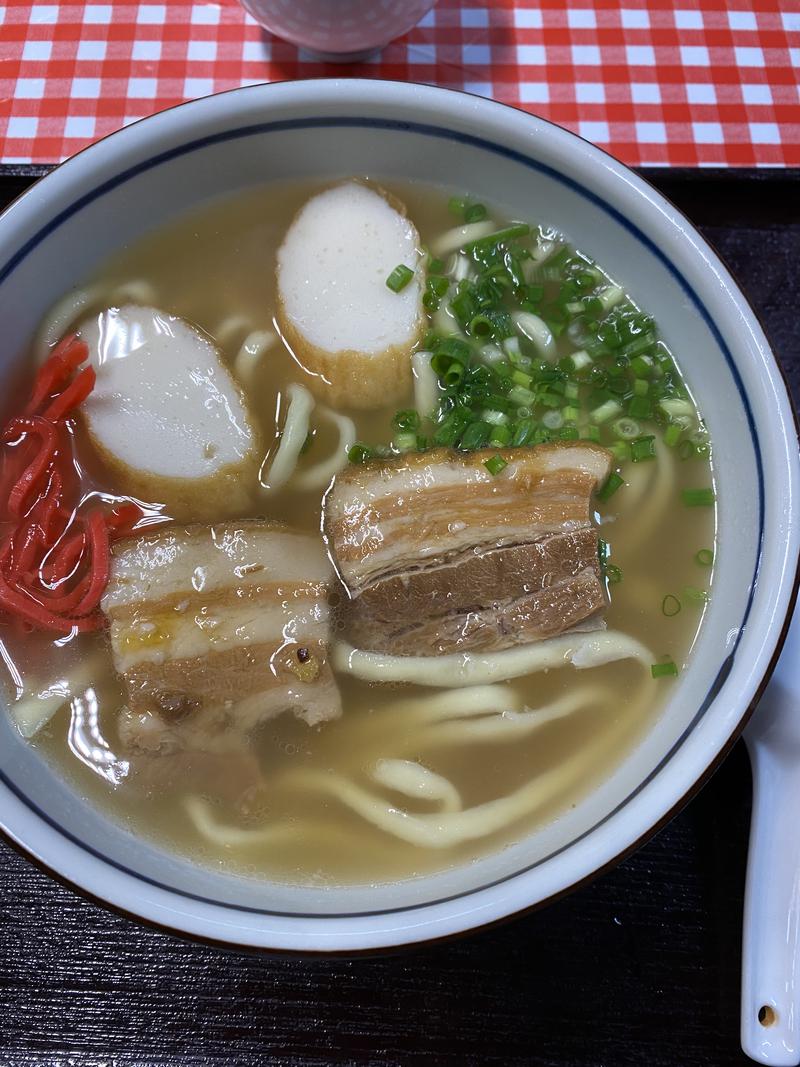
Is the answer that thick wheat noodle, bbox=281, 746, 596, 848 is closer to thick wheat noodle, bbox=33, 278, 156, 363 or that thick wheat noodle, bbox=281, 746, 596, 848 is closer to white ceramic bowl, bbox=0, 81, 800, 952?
white ceramic bowl, bbox=0, 81, 800, 952

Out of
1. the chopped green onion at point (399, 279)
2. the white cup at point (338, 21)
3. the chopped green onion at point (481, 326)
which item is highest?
the white cup at point (338, 21)

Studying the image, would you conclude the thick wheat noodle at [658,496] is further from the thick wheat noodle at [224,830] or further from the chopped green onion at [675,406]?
the thick wheat noodle at [224,830]

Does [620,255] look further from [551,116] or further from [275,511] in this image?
[275,511]

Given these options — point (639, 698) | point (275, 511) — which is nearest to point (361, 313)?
point (275, 511)

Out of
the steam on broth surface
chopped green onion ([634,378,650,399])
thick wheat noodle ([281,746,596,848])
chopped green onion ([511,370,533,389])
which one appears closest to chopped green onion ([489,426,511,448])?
the steam on broth surface

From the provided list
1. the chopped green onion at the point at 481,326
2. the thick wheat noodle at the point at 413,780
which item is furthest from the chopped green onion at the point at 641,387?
the thick wheat noodle at the point at 413,780
